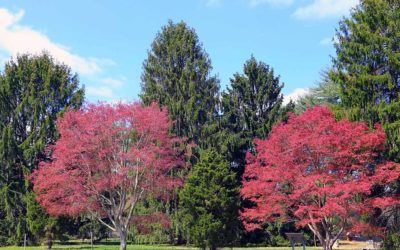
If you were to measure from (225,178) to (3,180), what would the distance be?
766 inches

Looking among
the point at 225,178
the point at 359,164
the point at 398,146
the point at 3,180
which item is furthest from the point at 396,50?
the point at 3,180

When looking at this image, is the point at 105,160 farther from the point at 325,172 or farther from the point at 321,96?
the point at 321,96

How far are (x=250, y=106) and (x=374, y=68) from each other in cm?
1470

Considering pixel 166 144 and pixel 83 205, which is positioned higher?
pixel 166 144

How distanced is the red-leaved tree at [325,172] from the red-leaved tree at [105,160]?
20.7 ft

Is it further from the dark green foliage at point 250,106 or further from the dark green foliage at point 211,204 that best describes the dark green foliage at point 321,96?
the dark green foliage at point 211,204

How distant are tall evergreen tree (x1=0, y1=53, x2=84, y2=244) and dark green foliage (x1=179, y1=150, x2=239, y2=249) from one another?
1495cm

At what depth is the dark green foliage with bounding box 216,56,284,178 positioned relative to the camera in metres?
35.9

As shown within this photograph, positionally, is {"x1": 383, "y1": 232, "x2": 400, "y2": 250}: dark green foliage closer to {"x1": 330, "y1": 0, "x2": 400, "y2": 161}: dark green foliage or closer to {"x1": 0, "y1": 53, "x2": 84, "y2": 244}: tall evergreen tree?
{"x1": 330, "y1": 0, "x2": 400, "y2": 161}: dark green foliage

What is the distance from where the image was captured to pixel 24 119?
1437 inches

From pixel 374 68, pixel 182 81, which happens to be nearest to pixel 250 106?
pixel 182 81

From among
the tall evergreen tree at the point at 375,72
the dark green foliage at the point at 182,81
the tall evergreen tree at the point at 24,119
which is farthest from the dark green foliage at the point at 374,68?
the tall evergreen tree at the point at 24,119

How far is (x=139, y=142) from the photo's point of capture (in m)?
25.1

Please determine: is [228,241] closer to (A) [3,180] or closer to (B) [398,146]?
(B) [398,146]
